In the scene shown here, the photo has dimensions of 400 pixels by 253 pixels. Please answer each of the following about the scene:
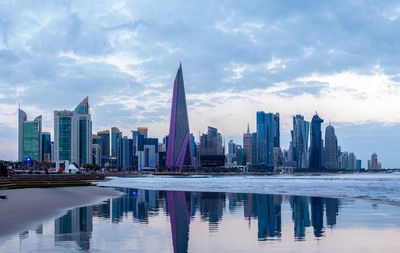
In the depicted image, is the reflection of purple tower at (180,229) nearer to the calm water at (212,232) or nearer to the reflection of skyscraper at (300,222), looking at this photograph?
the calm water at (212,232)

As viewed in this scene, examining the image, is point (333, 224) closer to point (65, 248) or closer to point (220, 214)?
point (220, 214)

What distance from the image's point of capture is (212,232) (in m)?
24.5

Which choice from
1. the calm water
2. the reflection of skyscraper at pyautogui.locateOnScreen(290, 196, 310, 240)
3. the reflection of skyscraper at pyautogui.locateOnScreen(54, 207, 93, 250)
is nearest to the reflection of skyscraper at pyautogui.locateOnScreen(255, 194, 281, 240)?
the calm water

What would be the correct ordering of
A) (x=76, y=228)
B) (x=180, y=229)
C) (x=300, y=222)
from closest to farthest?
(x=76, y=228), (x=180, y=229), (x=300, y=222)

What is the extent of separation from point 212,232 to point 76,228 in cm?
821

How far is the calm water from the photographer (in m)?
19.5

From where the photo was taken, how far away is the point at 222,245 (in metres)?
20.3

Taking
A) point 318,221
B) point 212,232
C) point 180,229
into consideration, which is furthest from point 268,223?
point 180,229

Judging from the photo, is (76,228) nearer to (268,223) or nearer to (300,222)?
(268,223)

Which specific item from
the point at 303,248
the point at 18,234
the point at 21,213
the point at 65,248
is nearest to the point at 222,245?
the point at 303,248

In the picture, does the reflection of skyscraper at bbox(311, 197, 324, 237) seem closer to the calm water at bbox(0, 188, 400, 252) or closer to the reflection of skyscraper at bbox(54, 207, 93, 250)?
the calm water at bbox(0, 188, 400, 252)

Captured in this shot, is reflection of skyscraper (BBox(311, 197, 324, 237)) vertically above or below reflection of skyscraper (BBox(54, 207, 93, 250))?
below

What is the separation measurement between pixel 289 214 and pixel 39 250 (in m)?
21.3

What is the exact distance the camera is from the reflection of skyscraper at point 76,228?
2108 centimetres
